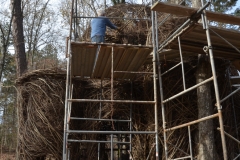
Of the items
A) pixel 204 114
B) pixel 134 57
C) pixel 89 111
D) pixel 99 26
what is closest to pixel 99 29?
pixel 99 26

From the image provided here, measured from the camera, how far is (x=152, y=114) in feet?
23.4

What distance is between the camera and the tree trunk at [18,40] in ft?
33.9

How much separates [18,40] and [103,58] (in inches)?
235

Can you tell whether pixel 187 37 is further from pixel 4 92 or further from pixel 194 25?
pixel 4 92

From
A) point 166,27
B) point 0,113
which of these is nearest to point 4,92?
point 0,113

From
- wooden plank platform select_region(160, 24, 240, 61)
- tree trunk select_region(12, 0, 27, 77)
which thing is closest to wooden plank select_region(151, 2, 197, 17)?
wooden plank platform select_region(160, 24, 240, 61)

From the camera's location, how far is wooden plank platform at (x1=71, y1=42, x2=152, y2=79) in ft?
18.3

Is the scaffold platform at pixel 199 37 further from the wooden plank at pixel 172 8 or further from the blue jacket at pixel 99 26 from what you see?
the blue jacket at pixel 99 26

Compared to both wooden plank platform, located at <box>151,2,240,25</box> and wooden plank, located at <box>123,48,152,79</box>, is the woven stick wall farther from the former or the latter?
wooden plank platform, located at <box>151,2,240,25</box>

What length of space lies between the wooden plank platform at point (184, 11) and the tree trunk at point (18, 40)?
697cm

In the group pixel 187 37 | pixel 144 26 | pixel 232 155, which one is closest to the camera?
pixel 187 37

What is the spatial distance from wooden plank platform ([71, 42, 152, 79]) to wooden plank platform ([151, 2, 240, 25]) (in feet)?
3.86

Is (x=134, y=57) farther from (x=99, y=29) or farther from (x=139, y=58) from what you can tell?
(x=99, y=29)

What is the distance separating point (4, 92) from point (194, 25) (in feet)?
56.2
